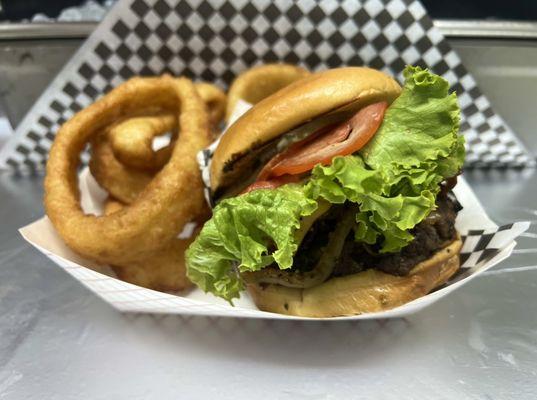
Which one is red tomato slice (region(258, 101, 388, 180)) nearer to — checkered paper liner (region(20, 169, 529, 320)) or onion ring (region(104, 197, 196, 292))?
checkered paper liner (region(20, 169, 529, 320))

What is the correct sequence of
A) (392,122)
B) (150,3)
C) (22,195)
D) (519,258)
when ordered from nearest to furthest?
(392,122) → (519,258) → (150,3) → (22,195)

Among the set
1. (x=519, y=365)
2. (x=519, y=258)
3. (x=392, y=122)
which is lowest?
(x=519, y=365)

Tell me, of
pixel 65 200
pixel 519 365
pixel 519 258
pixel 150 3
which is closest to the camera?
pixel 519 365

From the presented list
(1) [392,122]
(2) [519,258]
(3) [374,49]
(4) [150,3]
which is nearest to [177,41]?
(4) [150,3]

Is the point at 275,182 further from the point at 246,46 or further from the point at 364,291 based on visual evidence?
the point at 246,46

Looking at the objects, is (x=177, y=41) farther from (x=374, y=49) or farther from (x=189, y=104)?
(x=374, y=49)

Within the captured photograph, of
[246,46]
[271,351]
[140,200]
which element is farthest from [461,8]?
[271,351]
